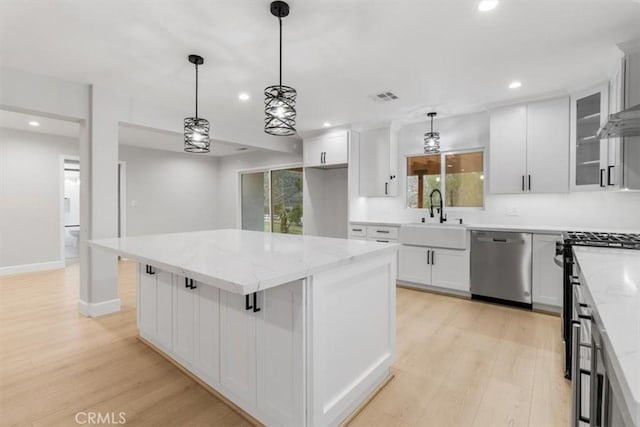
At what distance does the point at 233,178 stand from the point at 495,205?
5.81m

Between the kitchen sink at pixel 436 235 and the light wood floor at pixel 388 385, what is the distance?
87 cm

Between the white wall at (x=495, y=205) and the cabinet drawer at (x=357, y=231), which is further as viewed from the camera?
the cabinet drawer at (x=357, y=231)

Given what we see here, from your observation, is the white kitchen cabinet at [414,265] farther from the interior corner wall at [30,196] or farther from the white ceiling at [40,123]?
the interior corner wall at [30,196]

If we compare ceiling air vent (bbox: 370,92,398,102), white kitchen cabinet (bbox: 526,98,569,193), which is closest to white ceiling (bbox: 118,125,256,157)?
ceiling air vent (bbox: 370,92,398,102)

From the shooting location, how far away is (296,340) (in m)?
1.49

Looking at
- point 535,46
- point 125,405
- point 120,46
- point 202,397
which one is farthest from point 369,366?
point 120,46

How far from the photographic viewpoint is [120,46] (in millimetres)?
2504

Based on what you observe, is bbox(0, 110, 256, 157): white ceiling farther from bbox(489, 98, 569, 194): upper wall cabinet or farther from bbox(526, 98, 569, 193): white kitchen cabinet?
bbox(526, 98, 569, 193): white kitchen cabinet

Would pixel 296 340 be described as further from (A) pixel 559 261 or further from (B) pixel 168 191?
(B) pixel 168 191

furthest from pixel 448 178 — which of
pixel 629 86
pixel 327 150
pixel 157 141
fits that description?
pixel 157 141

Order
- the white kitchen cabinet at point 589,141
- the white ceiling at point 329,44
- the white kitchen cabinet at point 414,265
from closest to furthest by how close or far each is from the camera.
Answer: the white ceiling at point 329,44 < the white kitchen cabinet at point 589,141 < the white kitchen cabinet at point 414,265

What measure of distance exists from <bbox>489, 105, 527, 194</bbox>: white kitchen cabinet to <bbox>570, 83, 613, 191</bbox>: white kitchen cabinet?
0.46 meters

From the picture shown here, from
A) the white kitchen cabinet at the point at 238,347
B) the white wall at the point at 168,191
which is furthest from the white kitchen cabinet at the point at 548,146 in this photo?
the white wall at the point at 168,191

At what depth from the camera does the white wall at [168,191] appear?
6.62 meters
